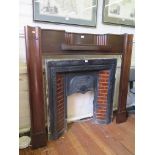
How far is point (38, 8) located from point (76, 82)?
86 cm

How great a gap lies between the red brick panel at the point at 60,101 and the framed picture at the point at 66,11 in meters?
0.59

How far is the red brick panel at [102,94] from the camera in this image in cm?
199

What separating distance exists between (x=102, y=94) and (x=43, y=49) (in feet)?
3.00

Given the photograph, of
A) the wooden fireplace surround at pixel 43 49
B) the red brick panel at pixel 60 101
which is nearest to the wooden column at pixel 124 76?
the wooden fireplace surround at pixel 43 49

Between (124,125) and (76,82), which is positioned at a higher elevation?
(76,82)

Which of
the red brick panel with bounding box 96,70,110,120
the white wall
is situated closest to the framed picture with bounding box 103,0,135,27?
the white wall

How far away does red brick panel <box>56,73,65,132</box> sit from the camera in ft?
5.66

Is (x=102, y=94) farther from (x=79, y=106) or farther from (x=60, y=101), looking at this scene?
(x=60, y=101)

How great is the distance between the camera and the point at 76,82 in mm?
1904

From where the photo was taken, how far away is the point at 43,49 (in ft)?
5.05

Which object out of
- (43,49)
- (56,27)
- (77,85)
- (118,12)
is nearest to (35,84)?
(43,49)
